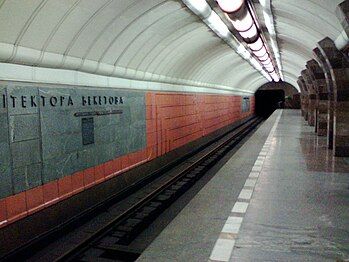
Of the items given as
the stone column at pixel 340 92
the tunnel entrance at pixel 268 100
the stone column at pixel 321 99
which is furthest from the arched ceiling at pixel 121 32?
the tunnel entrance at pixel 268 100

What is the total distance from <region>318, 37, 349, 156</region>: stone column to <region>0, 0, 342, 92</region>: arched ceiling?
0.42 m

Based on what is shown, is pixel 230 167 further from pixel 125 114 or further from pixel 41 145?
pixel 41 145

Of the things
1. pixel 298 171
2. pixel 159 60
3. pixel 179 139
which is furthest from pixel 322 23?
pixel 179 139

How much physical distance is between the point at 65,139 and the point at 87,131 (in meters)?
0.80

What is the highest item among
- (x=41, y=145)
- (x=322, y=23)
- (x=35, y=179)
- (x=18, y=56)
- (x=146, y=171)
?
(x=322, y=23)

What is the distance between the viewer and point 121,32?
7.26 metres

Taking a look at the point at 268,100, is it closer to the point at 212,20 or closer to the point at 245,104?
the point at 245,104

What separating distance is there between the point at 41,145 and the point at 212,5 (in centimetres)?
435

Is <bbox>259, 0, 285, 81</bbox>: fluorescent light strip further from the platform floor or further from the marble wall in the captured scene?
the marble wall

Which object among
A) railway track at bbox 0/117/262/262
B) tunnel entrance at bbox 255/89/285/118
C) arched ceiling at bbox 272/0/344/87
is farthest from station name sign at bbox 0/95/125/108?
tunnel entrance at bbox 255/89/285/118

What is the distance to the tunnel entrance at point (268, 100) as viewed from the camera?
42.2 metres

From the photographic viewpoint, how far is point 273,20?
9.17m

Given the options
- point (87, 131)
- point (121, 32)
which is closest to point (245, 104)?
point (121, 32)

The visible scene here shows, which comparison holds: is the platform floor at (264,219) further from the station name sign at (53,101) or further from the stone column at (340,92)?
the station name sign at (53,101)
